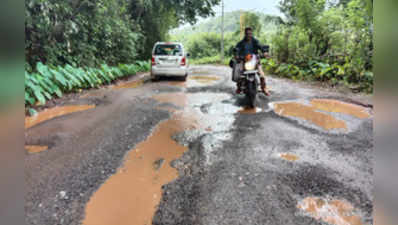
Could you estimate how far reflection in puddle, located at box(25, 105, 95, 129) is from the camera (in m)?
5.09

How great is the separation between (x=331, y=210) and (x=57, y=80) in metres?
7.23

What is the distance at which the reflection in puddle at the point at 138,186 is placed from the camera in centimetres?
232

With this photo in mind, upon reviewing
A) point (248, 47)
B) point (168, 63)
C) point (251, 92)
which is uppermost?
point (248, 47)

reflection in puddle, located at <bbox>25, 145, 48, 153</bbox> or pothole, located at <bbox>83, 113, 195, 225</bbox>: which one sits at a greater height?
reflection in puddle, located at <bbox>25, 145, 48, 153</bbox>

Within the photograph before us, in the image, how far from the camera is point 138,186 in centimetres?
282

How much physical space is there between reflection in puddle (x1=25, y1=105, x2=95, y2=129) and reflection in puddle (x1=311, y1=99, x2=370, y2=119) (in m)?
5.44

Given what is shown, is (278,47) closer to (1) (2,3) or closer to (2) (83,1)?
(2) (83,1)

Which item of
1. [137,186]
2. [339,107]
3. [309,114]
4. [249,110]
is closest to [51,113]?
[137,186]

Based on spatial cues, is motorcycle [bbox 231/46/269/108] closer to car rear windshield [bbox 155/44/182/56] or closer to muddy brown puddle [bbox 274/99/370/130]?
muddy brown puddle [bbox 274/99/370/130]

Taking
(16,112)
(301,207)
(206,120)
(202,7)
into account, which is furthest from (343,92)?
(202,7)

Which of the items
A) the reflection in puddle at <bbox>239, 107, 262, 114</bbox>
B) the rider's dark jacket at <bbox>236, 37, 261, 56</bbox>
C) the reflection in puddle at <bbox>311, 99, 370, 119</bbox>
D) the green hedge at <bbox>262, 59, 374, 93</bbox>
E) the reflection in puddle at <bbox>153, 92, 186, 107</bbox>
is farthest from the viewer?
the green hedge at <bbox>262, 59, 374, 93</bbox>

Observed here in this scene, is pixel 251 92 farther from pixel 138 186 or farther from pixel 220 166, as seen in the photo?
pixel 138 186

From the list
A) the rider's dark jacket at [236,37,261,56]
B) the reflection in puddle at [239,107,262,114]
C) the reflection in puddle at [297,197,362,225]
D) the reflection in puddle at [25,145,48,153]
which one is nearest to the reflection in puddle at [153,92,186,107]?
the reflection in puddle at [239,107,262,114]

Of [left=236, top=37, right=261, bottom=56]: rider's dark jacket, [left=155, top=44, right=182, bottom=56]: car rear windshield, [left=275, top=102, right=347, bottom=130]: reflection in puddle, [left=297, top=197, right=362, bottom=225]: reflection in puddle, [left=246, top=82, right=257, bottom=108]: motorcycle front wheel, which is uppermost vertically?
[left=155, top=44, right=182, bottom=56]: car rear windshield
